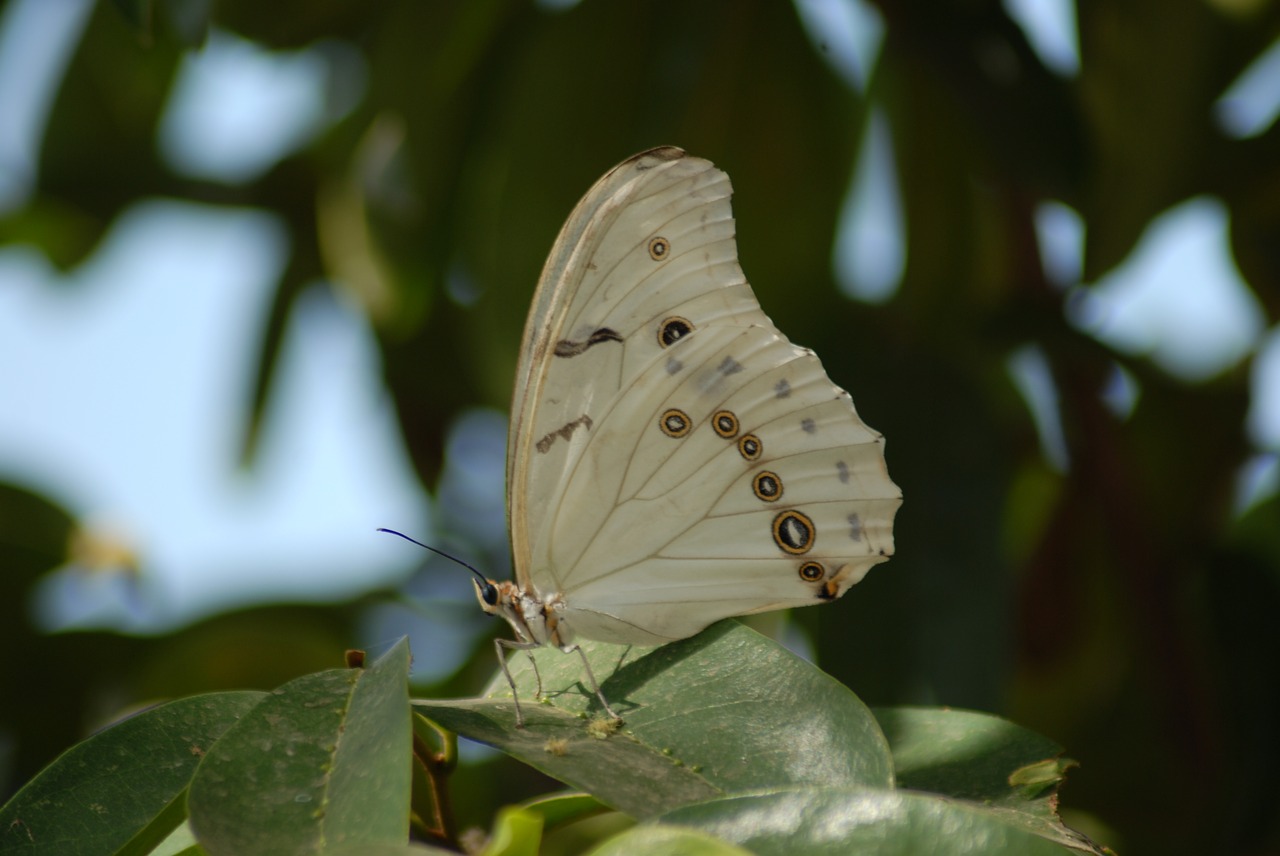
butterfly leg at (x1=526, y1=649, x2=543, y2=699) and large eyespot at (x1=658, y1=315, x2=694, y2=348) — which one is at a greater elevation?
large eyespot at (x1=658, y1=315, x2=694, y2=348)

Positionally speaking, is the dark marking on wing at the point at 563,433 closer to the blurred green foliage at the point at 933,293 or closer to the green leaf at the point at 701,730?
the green leaf at the point at 701,730

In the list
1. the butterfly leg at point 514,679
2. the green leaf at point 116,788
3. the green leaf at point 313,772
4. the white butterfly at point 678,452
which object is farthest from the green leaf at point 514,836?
the white butterfly at point 678,452

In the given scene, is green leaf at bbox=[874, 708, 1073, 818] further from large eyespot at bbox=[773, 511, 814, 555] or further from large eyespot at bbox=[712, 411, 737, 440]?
large eyespot at bbox=[712, 411, 737, 440]

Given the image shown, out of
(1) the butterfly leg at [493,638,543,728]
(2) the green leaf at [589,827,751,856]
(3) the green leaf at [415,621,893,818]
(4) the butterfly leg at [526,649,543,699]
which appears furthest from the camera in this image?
(4) the butterfly leg at [526,649,543,699]

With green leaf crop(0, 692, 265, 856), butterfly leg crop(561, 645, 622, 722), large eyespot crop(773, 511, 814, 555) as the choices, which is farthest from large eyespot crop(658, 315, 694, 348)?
green leaf crop(0, 692, 265, 856)

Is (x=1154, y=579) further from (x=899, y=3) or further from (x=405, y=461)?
(x=405, y=461)

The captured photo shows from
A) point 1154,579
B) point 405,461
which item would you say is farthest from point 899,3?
point 405,461
